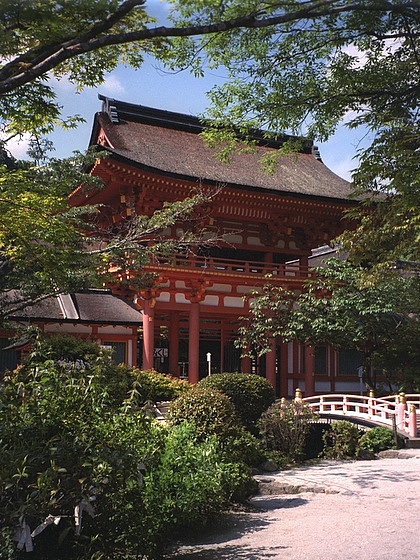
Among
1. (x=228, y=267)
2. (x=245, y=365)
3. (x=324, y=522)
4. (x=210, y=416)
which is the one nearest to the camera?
(x=324, y=522)

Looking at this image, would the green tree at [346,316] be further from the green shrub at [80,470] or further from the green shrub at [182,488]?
the green shrub at [80,470]

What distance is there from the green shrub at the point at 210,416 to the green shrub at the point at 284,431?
362 centimetres

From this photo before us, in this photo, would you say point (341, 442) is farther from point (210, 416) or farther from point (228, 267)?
point (228, 267)

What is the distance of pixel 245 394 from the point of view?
14.4m

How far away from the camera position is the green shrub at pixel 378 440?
14.9 meters

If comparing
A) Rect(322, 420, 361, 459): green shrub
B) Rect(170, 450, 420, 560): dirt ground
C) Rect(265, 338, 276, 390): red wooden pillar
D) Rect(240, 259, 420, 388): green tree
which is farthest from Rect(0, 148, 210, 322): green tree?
Rect(265, 338, 276, 390): red wooden pillar

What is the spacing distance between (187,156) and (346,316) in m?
8.27

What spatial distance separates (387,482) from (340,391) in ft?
45.1

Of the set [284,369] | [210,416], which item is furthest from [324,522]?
[284,369]

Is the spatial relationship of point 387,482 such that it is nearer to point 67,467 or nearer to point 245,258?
point 67,467

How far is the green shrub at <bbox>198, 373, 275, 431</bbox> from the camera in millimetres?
14344

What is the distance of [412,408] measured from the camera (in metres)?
15.3

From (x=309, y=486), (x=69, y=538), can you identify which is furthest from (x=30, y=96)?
(x=309, y=486)

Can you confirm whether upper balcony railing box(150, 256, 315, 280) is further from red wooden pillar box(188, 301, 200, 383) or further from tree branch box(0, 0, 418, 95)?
tree branch box(0, 0, 418, 95)
